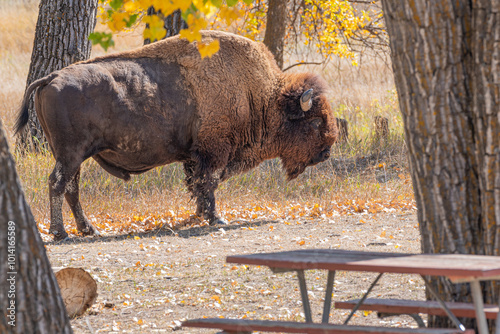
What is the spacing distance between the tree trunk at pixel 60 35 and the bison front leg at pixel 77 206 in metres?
2.95

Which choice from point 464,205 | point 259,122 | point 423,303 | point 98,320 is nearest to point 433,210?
point 464,205

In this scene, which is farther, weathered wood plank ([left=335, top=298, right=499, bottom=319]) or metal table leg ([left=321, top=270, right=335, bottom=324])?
metal table leg ([left=321, top=270, right=335, bottom=324])

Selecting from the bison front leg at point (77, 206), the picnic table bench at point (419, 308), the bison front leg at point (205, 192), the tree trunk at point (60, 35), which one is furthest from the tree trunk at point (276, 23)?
the picnic table bench at point (419, 308)

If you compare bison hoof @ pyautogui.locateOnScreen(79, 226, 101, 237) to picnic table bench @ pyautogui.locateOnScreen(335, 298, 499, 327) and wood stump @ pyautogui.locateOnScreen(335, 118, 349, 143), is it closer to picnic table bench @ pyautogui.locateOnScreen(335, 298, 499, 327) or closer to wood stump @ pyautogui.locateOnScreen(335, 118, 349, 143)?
picnic table bench @ pyautogui.locateOnScreen(335, 298, 499, 327)

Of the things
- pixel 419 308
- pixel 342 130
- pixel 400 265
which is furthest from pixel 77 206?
pixel 342 130

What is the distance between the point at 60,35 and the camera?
1078 centimetres

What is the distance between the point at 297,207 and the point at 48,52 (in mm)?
4857

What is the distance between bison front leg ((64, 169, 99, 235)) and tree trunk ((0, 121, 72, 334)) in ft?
17.5

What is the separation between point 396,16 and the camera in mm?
3283

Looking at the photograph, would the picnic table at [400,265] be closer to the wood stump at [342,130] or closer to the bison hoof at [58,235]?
the bison hoof at [58,235]

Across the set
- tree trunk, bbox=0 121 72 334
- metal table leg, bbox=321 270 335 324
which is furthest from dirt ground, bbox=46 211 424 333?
tree trunk, bbox=0 121 72 334

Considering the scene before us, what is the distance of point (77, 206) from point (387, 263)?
6117 millimetres

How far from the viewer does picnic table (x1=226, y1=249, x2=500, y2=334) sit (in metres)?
2.51

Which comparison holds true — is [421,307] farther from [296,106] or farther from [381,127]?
[381,127]
